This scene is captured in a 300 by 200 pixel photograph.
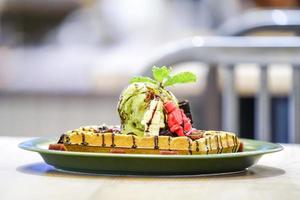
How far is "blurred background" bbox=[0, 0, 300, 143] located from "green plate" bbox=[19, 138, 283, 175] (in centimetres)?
196

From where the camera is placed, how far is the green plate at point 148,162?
958 mm

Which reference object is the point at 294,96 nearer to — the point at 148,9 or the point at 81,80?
the point at 81,80

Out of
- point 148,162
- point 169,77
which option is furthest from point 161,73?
point 148,162

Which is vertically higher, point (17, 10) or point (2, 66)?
point (17, 10)

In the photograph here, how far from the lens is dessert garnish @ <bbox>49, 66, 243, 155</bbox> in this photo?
3.27 ft

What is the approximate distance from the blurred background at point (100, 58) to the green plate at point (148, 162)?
1.96 meters

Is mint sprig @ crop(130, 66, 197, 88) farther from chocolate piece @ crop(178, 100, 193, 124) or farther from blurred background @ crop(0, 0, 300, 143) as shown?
blurred background @ crop(0, 0, 300, 143)

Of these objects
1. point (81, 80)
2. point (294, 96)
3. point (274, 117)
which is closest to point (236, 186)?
point (294, 96)

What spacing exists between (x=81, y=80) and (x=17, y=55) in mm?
494

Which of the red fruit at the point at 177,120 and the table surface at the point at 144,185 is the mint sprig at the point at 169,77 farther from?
the table surface at the point at 144,185

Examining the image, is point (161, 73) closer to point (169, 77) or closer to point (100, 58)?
point (169, 77)

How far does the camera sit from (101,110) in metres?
4.06

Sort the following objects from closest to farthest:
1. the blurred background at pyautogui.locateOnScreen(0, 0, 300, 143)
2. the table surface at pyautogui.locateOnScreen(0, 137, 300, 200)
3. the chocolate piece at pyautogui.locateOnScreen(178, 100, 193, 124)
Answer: the table surface at pyautogui.locateOnScreen(0, 137, 300, 200) < the chocolate piece at pyautogui.locateOnScreen(178, 100, 193, 124) < the blurred background at pyautogui.locateOnScreen(0, 0, 300, 143)

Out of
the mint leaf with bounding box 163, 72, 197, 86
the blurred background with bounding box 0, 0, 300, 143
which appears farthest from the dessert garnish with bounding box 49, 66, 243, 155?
the blurred background with bounding box 0, 0, 300, 143
